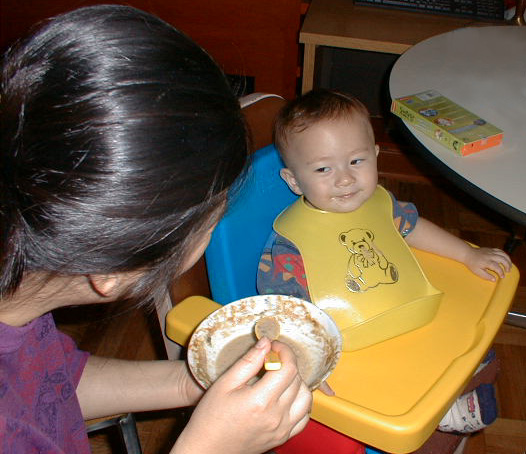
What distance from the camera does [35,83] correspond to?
0.51 metres

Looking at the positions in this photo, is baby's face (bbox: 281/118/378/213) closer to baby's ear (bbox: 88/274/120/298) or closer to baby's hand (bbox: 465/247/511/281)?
baby's hand (bbox: 465/247/511/281)

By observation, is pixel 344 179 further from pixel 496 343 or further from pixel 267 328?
pixel 496 343

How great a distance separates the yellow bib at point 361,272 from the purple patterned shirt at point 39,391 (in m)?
0.41

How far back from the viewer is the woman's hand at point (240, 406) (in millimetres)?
647

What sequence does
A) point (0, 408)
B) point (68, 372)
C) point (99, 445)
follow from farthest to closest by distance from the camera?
point (99, 445), point (68, 372), point (0, 408)

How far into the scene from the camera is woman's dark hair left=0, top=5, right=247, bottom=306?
498 mm

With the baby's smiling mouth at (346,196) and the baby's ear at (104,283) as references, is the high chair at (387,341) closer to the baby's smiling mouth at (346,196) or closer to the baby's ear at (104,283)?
the baby's smiling mouth at (346,196)

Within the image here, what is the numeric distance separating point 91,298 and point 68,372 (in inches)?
8.4

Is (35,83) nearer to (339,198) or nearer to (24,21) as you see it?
(339,198)

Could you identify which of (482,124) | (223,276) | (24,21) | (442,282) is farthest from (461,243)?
(24,21)

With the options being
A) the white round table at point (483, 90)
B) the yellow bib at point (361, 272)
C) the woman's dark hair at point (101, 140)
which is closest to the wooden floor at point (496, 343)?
the yellow bib at point (361, 272)

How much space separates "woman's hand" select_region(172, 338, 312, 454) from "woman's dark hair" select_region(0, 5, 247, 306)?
0.19 metres

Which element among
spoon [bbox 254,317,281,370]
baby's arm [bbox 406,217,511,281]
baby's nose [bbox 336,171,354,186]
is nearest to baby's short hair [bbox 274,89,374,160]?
baby's nose [bbox 336,171,354,186]

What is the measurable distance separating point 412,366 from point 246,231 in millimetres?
352
